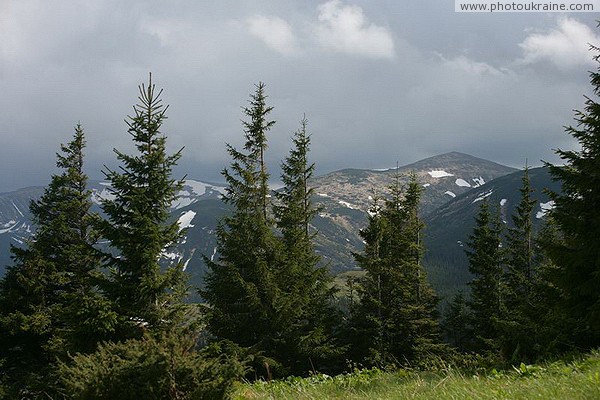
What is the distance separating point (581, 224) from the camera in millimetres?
13430

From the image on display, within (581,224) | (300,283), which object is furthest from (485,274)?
(581,224)

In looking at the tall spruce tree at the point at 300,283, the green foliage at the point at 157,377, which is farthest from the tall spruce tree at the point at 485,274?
the green foliage at the point at 157,377

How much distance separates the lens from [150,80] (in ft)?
55.0

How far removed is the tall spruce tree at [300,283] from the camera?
23141 millimetres

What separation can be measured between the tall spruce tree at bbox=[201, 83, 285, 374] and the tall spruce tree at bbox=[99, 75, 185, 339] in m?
6.55

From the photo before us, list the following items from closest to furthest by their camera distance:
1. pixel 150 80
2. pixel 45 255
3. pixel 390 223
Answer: pixel 150 80, pixel 45 255, pixel 390 223

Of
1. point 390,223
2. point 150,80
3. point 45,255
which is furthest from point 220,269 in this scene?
point 390,223

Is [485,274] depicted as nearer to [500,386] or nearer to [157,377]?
[500,386]

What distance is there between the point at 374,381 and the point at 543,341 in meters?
4.70

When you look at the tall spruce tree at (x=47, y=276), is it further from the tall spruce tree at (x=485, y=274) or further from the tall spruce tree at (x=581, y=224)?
the tall spruce tree at (x=485, y=274)

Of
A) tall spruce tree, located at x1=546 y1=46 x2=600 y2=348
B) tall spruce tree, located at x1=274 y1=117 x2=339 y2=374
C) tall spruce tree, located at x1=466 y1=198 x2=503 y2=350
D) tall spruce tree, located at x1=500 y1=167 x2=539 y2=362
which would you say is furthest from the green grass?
tall spruce tree, located at x1=466 y1=198 x2=503 y2=350

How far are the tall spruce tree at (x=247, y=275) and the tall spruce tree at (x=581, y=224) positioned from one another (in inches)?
531

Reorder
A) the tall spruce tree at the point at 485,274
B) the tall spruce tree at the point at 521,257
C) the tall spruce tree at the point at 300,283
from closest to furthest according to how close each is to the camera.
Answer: the tall spruce tree at the point at 300,283
the tall spruce tree at the point at 521,257
the tall spruce tree at the point at 485,274

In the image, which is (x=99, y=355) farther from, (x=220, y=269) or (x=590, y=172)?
(x=220, y=269)
